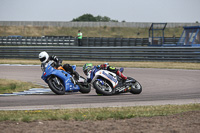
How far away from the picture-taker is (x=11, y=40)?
5103 cm

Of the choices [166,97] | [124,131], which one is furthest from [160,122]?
[166,97]

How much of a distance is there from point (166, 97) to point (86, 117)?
14.2 ft

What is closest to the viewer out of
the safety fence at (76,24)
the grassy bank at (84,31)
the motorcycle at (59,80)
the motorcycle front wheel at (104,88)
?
the motorcycle front wheel at (104,88)

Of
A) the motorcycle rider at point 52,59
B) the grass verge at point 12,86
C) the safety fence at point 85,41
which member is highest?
the safety fence at point 85,41

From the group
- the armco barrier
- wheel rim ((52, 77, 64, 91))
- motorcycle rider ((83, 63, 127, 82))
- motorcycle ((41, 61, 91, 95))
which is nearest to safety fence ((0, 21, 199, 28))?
the armco barrier

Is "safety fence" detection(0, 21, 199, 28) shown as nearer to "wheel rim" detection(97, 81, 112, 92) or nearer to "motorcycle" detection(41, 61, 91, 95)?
"motorcycle" detection(41, 61, 91, 95)

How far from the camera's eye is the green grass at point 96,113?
27.0 feet

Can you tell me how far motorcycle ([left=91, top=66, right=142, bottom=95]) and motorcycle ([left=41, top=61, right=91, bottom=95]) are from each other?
0.87 m

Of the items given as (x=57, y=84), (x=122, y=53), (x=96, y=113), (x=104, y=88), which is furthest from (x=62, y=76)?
(x=122, y=53)

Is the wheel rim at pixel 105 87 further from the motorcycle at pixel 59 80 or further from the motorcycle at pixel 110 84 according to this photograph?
the motorcycle at pixel 59 80

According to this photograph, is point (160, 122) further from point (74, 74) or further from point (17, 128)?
point (74, 74)

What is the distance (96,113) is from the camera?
349 inches

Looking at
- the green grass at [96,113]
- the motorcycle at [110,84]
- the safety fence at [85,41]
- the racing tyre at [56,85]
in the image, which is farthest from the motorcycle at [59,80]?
the safety fence at [85,41]

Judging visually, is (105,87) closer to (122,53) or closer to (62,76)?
(62,76)
